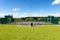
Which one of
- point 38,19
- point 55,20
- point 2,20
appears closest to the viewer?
point 55,20

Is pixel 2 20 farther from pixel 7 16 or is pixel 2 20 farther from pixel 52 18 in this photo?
pixel 52 18

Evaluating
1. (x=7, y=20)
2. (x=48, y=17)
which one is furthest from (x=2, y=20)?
(x=48, y=17)

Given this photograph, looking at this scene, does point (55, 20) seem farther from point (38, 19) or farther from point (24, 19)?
point (24, 19)

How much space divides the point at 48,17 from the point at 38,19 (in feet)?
43.3

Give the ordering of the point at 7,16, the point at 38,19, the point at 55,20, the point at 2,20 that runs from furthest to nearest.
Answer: the point at 38,19
the point at 7,16
the point at 2,20
the point at 55,20

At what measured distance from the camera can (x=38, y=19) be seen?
56.7 meters

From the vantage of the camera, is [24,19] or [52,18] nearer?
[52,18]

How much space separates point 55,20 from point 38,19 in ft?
58.7

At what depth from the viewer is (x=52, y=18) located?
40781 millimetres

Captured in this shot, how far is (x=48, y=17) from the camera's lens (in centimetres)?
4375

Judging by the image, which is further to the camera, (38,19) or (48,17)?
(38,19)

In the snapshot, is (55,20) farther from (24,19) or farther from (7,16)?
(24,19)

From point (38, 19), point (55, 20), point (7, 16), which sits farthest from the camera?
point (38, 19)

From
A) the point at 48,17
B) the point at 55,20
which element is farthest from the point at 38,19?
the point at 55,20
